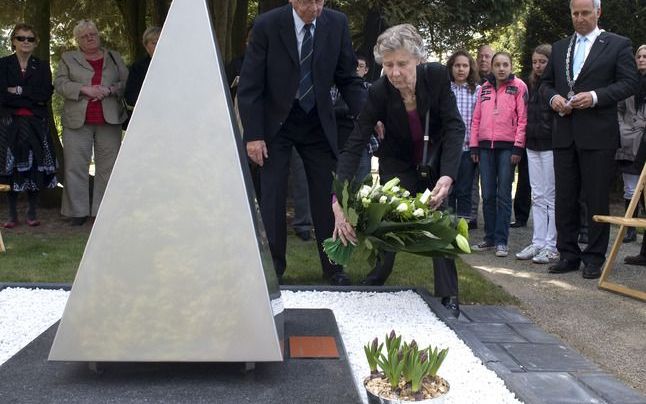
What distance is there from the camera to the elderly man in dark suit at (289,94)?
5223 millimetres

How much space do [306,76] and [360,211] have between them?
1771 millimetres

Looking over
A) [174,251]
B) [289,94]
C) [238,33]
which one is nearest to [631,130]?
[289,94]

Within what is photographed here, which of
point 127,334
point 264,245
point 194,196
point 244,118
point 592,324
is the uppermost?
point 244,118

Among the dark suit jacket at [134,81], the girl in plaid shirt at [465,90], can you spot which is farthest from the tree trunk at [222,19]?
the girl in plaid shirt at [465,90]

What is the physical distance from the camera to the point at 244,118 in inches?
206

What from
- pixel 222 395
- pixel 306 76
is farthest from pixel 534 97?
pixel 222 395

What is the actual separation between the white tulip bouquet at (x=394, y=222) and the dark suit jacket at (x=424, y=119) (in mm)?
614

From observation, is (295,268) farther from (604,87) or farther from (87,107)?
(87,107)

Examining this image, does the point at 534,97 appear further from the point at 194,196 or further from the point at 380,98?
the point at 194,196

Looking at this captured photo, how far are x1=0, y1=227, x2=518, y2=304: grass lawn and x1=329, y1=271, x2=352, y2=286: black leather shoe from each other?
18 cm

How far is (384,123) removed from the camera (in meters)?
4.82

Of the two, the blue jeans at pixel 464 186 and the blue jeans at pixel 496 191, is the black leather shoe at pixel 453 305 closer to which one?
the blue jeans at pixel 496 191

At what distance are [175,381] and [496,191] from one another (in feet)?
16.7

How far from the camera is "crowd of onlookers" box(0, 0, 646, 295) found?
5227mm
